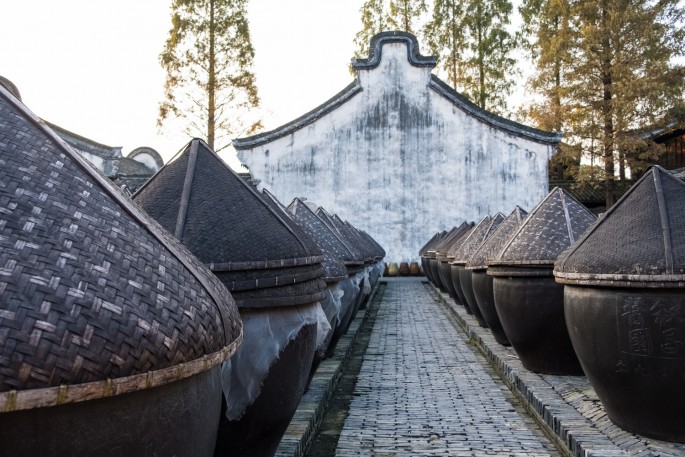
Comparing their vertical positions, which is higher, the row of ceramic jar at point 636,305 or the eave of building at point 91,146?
the eave of building at point 91,146

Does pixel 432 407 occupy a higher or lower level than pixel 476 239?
lower

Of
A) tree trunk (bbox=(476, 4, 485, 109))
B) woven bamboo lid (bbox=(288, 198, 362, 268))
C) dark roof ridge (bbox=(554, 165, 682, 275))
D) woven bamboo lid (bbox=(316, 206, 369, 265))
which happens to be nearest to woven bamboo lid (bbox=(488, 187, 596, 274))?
dark roof ridge (bbox=(554, 165, 682, 275))

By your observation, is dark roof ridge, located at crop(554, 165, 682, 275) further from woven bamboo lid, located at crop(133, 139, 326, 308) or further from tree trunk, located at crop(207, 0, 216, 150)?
tree trunk, located at crop(207, 0, 216, 150)

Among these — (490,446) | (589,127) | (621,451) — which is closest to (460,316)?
(490,446)

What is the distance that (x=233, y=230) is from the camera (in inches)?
139

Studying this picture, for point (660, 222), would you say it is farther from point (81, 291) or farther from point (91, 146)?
point (91, 146)

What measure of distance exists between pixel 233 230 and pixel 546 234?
4.06 m

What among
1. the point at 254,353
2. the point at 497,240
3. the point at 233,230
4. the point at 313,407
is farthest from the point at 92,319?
the point at 497,240

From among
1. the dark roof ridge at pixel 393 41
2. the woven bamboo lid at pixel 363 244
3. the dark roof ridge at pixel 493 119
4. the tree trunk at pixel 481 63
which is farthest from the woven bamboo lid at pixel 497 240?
the tree trunk at pixel 481 63

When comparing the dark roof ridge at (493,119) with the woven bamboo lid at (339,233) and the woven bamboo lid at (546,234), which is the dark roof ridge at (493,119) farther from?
the woven bamboo lid at (546,234)

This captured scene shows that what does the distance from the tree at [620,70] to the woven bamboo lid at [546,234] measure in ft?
54.6

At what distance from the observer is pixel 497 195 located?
27.4 metres

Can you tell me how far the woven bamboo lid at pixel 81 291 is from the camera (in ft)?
5.09

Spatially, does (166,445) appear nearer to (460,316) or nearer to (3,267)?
(3,267)
